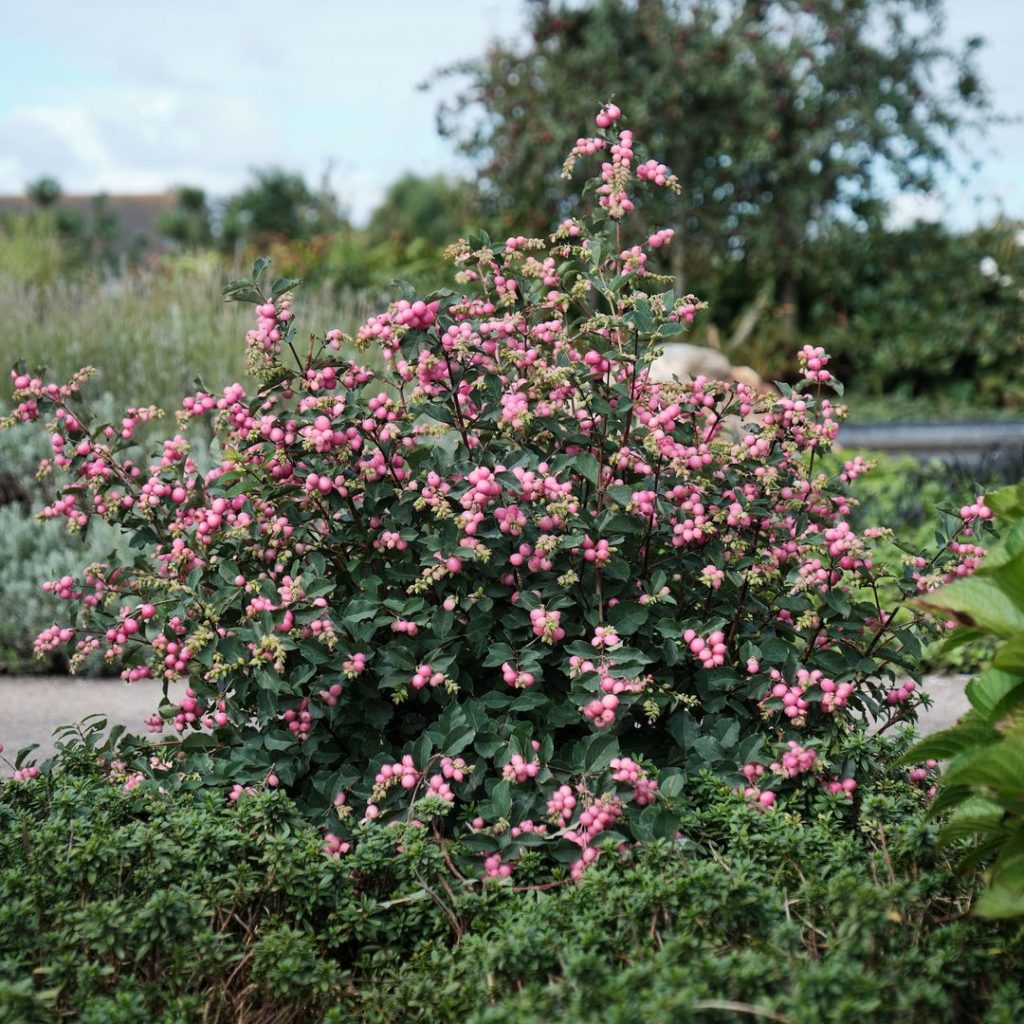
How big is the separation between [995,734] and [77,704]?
352 cm

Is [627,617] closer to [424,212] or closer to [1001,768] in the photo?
[1001,768]

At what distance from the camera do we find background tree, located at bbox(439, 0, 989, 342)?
13891 mm

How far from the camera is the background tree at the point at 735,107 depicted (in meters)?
13.9

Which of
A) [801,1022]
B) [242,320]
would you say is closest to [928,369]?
[242,320]

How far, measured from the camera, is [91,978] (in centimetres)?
191

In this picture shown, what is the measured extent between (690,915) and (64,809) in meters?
1.26

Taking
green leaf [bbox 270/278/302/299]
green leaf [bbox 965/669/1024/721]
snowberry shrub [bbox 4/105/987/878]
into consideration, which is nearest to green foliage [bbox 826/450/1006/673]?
snowberry shrub [bbox 4/105/987/878]

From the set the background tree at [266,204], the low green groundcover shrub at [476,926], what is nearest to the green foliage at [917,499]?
the low green groundcover shrub at [476,926]

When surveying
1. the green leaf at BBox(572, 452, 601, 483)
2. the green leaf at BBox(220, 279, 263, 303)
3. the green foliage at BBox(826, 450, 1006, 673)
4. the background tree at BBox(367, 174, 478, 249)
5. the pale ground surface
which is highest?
the background tree at BBox(367, 174, 478, 249)

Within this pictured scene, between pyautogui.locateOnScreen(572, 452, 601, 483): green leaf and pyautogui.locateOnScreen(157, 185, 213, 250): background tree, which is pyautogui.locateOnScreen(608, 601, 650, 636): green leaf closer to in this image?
pyautogui.locateOnScreen(572, 452, 601, 483): green leaf

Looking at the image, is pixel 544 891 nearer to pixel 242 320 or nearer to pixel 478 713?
pixel 478 713

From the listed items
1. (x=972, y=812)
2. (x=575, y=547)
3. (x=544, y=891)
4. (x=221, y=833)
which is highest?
(x=575, y=547)

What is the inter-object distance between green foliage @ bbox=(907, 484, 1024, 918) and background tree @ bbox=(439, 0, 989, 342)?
1238 centimetres

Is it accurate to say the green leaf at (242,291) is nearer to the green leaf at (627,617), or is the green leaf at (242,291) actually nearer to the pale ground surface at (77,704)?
the green leaf at (627,617)
